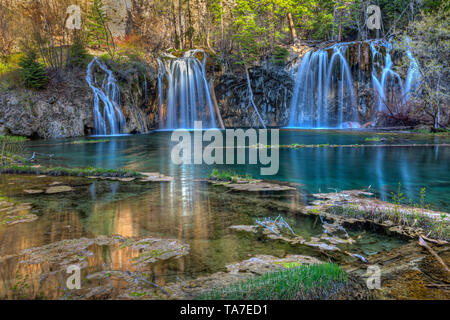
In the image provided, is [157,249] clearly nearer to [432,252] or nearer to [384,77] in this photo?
[432,252]

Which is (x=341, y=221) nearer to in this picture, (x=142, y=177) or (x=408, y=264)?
(x=408, y=264)

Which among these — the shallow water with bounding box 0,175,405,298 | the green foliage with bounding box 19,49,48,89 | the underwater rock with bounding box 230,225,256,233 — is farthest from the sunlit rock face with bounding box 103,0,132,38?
the underwater rock with bounding box 230,225,256,233

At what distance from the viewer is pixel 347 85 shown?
32.8m

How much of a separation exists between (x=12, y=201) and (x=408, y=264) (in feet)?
27.3

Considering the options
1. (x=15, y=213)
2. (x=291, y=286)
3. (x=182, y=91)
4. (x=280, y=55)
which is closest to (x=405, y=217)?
(x=291, y=286)

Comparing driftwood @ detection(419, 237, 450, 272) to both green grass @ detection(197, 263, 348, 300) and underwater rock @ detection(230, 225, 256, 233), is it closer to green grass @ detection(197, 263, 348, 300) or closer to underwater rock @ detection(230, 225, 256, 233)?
green grass @ detection(197, 263, 348, 300)

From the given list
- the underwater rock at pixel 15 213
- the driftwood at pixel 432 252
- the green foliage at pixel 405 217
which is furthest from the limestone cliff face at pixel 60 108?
the driftwood at pixel 432 252

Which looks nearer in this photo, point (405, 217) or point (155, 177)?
point (405, 217)

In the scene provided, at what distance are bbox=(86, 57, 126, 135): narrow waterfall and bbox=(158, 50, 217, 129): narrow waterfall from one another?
5.74m

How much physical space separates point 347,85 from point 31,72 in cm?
3047

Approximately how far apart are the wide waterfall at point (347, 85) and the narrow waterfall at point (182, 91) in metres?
11.3

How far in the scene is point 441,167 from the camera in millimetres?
12305

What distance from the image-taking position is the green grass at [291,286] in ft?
9.89

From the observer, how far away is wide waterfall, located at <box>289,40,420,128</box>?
1220 inches
